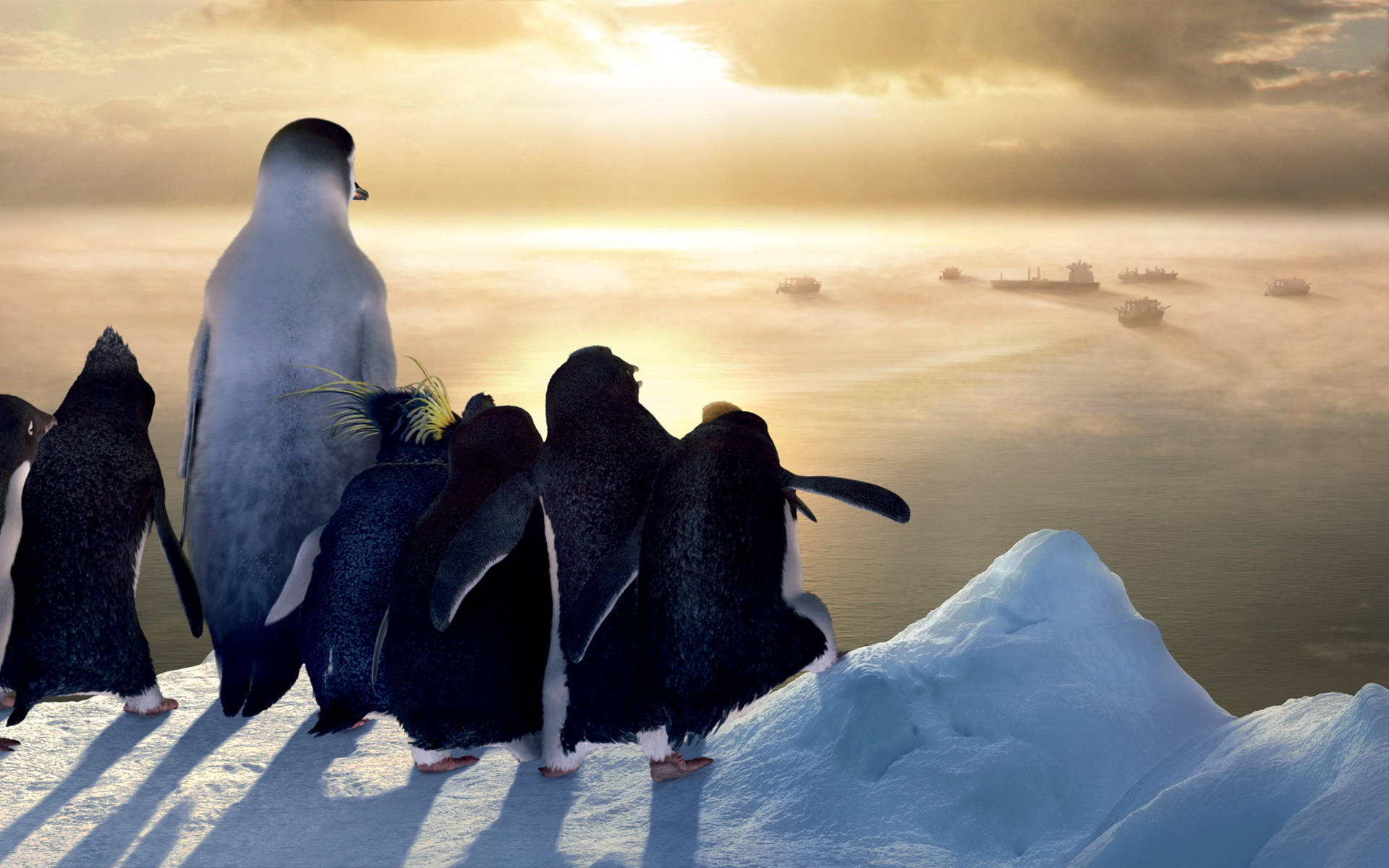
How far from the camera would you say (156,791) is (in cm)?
343

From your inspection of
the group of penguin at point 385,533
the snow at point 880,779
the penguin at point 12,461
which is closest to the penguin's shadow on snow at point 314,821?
the snow at point 880,779

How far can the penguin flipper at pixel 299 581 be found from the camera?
366cm

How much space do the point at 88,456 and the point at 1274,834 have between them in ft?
11.0

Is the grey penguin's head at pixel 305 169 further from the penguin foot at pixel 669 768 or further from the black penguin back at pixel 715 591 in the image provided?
the penguin foot at pixel 669 768

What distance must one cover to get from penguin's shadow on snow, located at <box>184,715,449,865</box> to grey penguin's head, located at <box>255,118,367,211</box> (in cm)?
184

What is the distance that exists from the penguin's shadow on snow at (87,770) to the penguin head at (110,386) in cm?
97

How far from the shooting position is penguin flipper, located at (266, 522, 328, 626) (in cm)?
366

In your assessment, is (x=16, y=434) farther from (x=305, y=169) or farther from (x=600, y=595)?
(x=600, y=595)

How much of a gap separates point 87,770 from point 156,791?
1.04 feet

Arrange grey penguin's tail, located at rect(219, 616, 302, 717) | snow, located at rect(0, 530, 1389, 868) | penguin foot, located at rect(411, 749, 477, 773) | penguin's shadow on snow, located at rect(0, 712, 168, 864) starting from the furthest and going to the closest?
1. grey penguin's tail, located at rect(219, 616, 302, 717)
2. penguin foot, located at rect(411, 749, 477, 773)
3. penguin's shadow on snow, located at rect(0, 712, 168, 864)
4. snow, located at rect(0, 530, 1389, 868)

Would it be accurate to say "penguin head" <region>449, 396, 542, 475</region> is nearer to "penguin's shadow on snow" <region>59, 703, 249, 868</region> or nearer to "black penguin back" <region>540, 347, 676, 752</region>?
"black penguin back" <region>540, 347, 676, 752</region>

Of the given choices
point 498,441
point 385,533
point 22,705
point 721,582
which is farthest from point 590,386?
point 22,705

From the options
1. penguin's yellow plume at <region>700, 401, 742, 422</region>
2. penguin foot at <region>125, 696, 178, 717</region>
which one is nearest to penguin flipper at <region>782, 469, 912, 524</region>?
penguin's yellow plume at <region>700, 401, 742, 422</region>

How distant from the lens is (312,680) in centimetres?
349
